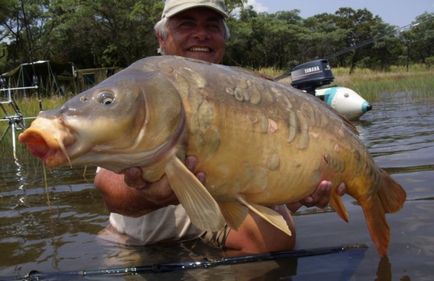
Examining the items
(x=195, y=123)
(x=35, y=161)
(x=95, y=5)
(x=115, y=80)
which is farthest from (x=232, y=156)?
(x=95, y=5)

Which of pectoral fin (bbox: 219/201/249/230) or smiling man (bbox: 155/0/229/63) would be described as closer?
pectoral fin (bbox: 219/201/249/230)

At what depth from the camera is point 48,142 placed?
1616 mm

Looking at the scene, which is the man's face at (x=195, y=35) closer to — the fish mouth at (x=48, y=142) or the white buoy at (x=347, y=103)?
the fish mouth at (x=48, y=142)

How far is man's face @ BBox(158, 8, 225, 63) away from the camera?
3.47 meters

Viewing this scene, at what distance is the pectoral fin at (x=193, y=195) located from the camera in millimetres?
1837

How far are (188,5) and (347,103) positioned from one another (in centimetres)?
761

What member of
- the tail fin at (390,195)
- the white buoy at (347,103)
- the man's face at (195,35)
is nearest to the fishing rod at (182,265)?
the tail fin at (390,195)

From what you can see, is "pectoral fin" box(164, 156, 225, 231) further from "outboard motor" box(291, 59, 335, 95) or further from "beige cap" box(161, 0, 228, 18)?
"outboard motor" box(291, 59, 335, 95)

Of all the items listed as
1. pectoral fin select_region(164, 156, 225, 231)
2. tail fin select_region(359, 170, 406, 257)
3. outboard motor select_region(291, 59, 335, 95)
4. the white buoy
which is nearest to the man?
tail fin select_region(359, 170, 406, 257)

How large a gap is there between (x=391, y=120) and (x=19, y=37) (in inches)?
1092

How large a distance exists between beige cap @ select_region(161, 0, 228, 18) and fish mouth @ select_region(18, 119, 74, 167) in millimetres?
1910

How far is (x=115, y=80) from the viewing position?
73.7 inches

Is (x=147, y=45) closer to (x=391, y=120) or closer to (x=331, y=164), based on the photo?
(x=391, y=120)

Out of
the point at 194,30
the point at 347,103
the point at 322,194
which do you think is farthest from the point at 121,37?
the point at 322,194
